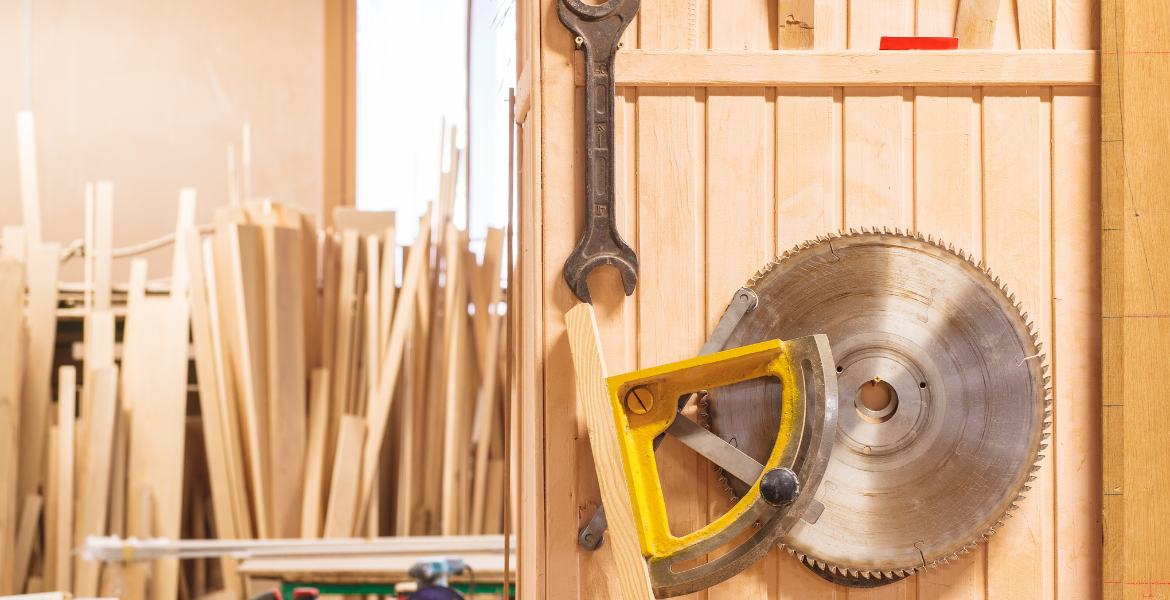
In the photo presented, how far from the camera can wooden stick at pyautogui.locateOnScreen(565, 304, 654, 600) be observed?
101 centimetres

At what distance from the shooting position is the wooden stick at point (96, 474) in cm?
224

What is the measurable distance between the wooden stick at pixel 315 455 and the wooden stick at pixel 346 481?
43 millimetres

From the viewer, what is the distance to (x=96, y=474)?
2260mm

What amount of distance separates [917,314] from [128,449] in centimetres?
254

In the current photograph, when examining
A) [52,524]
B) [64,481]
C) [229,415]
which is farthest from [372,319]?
[52,524]

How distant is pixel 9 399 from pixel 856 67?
2708 mm

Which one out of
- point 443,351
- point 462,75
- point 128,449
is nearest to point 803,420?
point 443,351

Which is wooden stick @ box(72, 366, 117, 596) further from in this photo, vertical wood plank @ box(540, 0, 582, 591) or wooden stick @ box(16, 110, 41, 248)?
vertical wood plank @ box(540, 0, 582, 591)

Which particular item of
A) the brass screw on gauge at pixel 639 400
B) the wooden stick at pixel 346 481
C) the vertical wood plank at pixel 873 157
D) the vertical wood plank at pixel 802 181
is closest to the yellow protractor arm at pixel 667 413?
the brass screw on gauge at pixel 639 400

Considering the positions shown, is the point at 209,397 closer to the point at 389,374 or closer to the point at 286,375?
the point at 286,375

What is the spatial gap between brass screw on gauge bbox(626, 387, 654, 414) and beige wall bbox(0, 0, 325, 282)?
200 cm

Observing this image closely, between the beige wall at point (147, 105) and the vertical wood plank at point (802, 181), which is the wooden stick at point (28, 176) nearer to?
the beige wall at point (147, 105)

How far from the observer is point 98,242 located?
7.99ft

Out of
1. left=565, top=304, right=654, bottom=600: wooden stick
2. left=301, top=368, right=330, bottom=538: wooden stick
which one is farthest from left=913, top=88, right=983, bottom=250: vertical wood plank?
left=301, top=368, right=330, bottom=538: wooden stick
